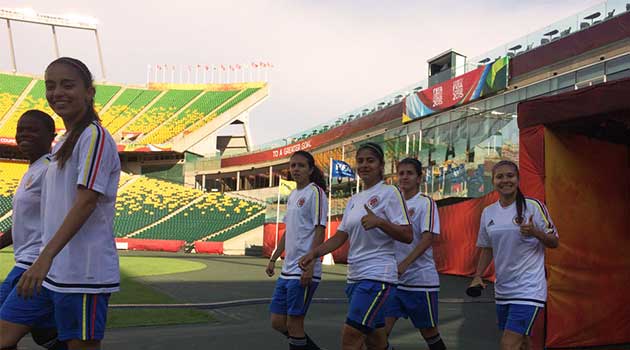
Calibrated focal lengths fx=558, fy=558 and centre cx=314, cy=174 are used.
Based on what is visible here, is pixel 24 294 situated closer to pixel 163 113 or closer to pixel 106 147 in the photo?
pixel 106 147

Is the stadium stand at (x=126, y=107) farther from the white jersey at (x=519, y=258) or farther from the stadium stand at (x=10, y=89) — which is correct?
the white jersey at (x=519, y=258)

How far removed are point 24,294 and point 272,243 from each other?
2633cm

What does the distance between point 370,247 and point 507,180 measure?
1.28 m

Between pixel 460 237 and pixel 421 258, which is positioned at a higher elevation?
pixel 421 258

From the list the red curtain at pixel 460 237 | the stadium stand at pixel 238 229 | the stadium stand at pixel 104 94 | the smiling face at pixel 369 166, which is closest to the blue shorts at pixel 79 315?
the smiling face at pixel 369 166

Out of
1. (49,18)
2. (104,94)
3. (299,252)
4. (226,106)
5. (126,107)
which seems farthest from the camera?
(49,18)

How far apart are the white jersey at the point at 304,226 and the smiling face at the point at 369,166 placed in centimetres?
87

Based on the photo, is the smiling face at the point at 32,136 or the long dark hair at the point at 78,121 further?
the smiling face at the point at 32,136

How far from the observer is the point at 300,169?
525 centimetres

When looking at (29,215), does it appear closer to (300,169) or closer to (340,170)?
(300,169)

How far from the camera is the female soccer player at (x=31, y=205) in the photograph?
3.41 m

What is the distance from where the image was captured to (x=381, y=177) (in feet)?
14.1

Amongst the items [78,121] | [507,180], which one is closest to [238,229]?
[507,180]

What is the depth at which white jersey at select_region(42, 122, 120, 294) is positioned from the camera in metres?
2.52
